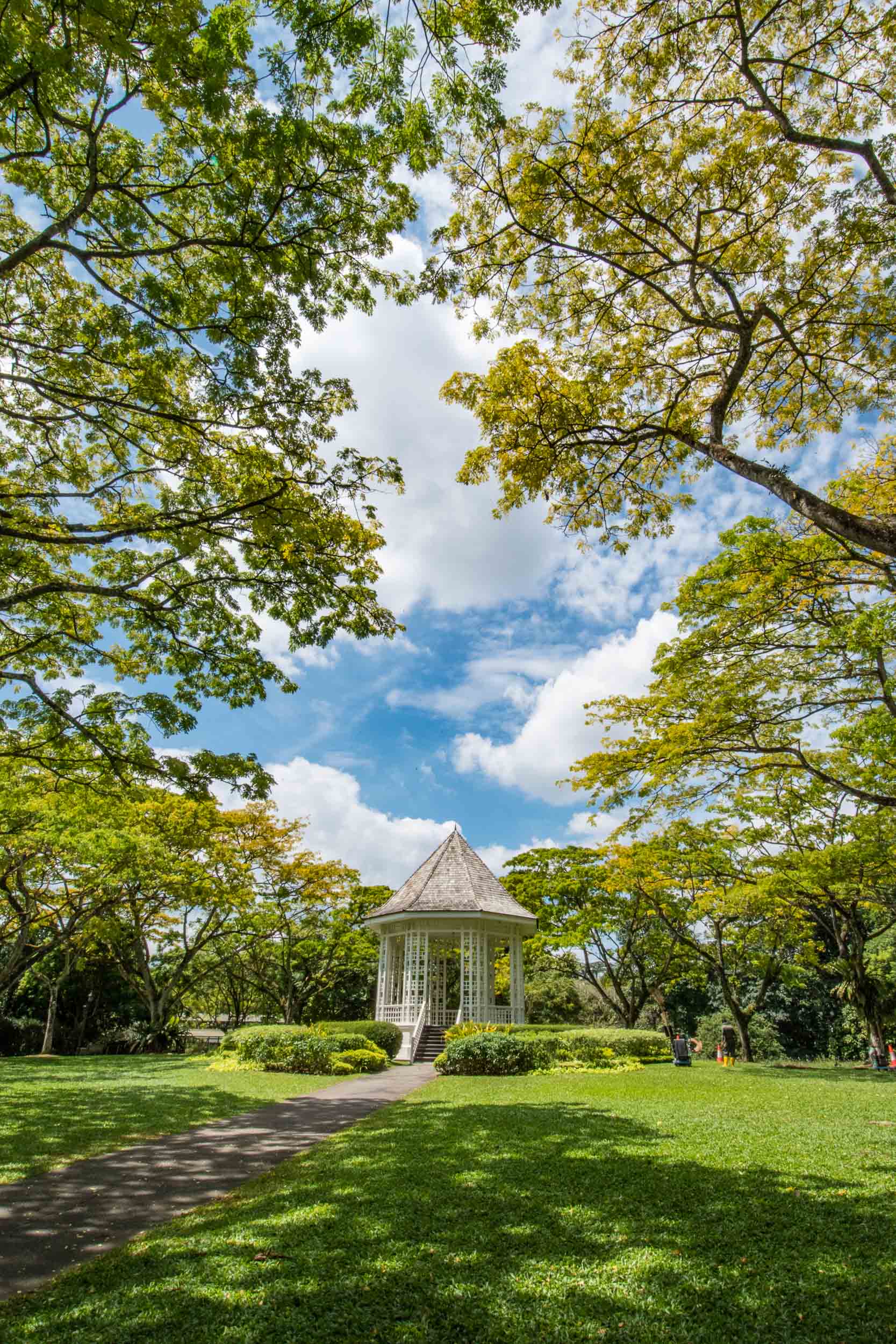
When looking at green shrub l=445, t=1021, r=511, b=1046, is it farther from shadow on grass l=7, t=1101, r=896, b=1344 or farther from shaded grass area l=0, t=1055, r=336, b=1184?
shadow on grass l=7, t=1101, r=896, b=1344

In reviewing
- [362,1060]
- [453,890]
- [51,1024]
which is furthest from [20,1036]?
[453,890]

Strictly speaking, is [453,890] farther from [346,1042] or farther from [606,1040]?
[346,1042]

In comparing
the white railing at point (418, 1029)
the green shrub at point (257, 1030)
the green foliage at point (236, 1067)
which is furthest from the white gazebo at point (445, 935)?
the green foliage at point (236, 1067)

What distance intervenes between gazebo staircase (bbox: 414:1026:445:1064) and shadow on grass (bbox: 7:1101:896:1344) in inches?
548

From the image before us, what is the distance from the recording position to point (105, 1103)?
9078 millimetres

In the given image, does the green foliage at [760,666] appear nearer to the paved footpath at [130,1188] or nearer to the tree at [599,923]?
the paved footpath at [130,1188]

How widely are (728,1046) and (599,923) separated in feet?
19.4

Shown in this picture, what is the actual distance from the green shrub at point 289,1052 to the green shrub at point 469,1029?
11.6 ft

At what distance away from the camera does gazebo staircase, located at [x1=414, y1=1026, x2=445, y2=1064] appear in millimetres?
17453

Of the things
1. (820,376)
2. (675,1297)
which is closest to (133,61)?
(820,376)

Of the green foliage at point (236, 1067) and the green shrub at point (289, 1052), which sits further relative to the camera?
the green shrub at point (289, 1052)

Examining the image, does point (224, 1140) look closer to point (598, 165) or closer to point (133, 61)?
point (133, 61)

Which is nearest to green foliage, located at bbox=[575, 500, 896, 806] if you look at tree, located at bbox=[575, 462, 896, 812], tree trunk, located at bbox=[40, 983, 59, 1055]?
tree, located at bbox=[575, 462, 896, 812]

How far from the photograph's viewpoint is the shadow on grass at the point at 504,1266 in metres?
2.74
